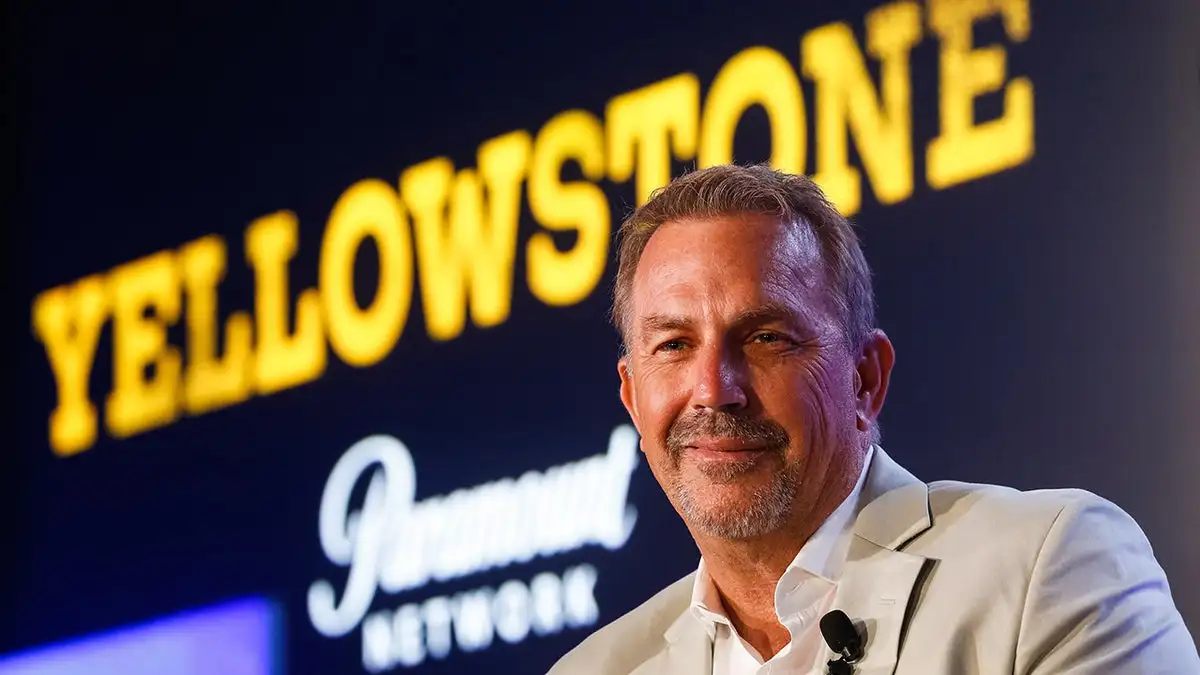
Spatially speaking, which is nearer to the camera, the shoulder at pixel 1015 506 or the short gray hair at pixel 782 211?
the shoulder at pixel 1015 506

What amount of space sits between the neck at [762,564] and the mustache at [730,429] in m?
0.09

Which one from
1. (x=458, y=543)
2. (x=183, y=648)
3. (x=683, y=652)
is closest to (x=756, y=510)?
(x=683, y=652)

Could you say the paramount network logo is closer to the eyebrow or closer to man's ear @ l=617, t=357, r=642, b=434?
man's ear @ l=617, t=357, r=642, b=434

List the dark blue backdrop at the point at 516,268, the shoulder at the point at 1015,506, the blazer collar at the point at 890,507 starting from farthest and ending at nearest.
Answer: the dark blue backdrop at the point at 516,268, the blazer collar at the point at 890,507, the shoulder at the point at 1015,506

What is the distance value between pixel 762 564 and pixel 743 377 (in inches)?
8.9

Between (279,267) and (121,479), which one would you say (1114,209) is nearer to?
(279,267)

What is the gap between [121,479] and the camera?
5043 mm

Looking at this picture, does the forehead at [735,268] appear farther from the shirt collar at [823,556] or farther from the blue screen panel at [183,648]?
the blue screen panel at [183,648]

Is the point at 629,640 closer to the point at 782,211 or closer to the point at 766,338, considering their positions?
the point at 766,338

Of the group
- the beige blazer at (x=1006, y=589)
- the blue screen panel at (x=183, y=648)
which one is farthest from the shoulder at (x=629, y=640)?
the blue screen panel at (x=183, y=648)

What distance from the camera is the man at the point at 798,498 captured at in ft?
5.50

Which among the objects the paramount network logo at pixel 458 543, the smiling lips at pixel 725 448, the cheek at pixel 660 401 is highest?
the cheek at pixel 660 401

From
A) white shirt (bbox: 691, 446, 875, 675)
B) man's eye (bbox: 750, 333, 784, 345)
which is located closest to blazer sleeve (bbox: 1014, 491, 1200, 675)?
white shirt (bbox: 691, 446, 875, 675)

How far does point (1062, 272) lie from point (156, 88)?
3132mm
